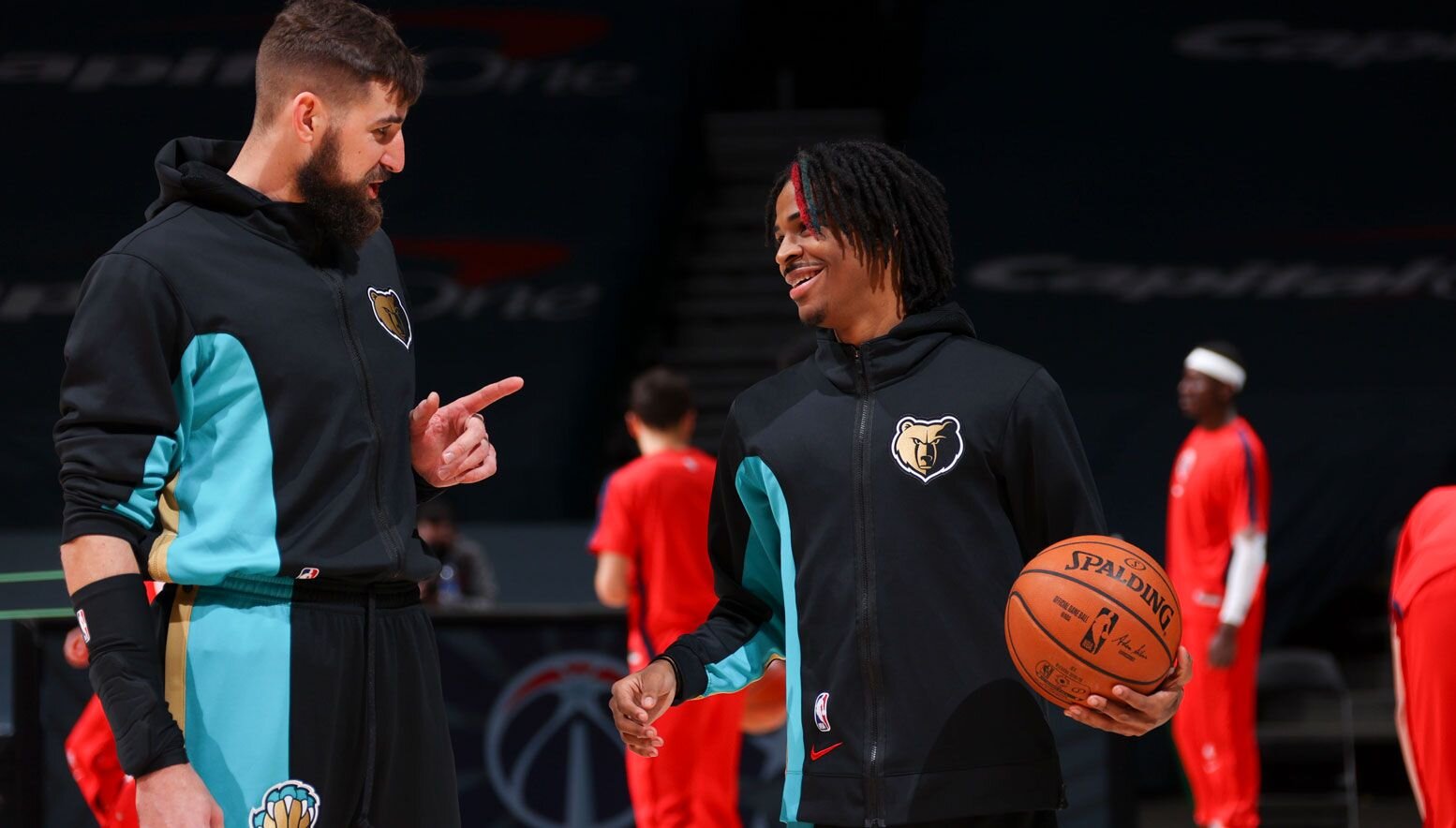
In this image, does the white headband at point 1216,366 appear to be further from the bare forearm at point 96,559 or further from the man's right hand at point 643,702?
the bare forearm at point 96,559

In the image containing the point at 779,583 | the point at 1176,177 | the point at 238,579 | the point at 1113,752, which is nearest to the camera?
the point at 238,579

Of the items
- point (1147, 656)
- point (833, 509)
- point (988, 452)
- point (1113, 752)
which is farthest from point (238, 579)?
point (1113, 752)

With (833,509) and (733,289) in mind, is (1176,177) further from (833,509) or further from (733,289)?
(833,509)

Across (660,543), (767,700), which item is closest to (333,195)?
(767,700)

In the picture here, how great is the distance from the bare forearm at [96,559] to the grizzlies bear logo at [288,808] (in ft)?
1.30

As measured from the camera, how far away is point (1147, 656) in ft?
8.32

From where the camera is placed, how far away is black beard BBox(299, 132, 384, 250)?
8.82ft

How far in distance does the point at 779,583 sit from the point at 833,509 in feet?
0.98

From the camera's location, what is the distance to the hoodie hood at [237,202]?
2.65 meters

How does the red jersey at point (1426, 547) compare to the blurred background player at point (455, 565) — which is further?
the blurred background player at point (455, 565)

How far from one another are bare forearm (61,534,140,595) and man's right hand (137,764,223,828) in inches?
11.4

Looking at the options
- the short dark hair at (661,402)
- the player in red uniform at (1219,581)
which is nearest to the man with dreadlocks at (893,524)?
the short dark hair at (661,402)

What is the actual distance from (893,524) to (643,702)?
50cm

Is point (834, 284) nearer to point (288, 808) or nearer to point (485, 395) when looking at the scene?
point (485, 395)
